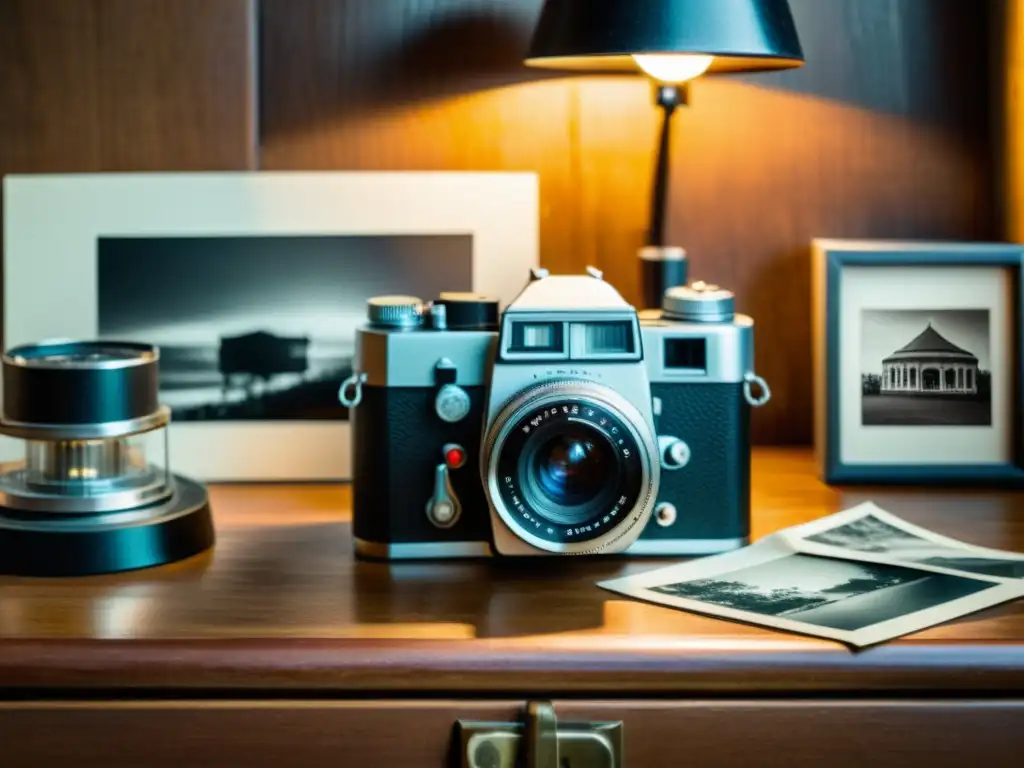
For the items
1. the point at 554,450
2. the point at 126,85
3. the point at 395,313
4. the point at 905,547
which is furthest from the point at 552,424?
the point at 126,85

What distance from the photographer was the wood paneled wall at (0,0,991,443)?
4.10 feet

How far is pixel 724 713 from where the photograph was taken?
0.84 m

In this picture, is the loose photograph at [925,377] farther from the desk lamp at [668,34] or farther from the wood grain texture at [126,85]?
the wood grain texture at [126,85]

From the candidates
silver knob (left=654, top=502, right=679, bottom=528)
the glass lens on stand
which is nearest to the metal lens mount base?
the glass lens on stand

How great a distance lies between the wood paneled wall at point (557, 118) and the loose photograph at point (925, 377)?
0.35ft

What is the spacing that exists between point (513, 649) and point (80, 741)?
261 millimetres

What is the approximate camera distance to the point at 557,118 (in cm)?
128

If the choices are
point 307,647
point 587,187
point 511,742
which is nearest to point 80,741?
point 307,647

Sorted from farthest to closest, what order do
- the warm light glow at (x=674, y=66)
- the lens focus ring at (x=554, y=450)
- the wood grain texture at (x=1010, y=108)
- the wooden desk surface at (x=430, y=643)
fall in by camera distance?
the wood grain texture at (x=1010, y=108)
the warm light glow at (x=674, y=66)
the lens focus ring at (x=554, y=450)
the wooden desk surface at (x=430, y=643)

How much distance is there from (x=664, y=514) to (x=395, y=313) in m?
0.24

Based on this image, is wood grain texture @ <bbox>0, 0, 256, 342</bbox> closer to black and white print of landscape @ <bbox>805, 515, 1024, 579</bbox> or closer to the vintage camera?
the vintage camera

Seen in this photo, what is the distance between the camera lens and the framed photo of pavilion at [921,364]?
1202mm

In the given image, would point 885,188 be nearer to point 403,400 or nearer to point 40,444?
point 403,400

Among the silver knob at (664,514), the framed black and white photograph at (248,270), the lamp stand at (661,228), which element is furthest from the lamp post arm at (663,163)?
the silver knob at (664,514)
